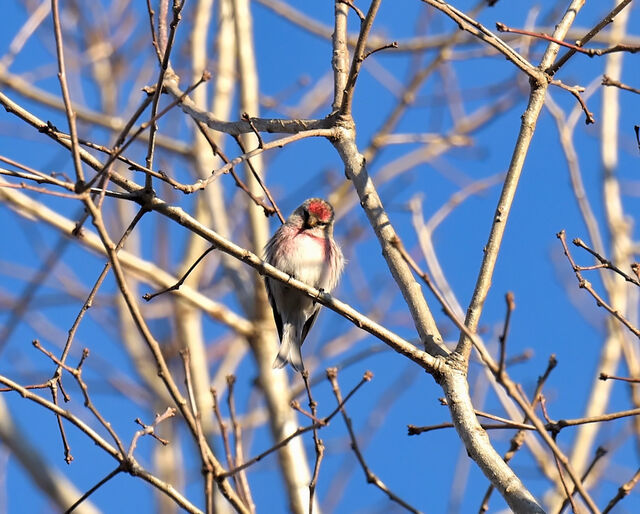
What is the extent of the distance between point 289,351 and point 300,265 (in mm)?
526

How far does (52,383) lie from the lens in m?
2.71

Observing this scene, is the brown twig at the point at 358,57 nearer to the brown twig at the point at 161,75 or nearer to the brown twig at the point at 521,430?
the brown twig at the point at 161,75

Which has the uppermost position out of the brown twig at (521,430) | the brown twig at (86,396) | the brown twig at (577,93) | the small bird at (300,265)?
the small bird at (300,265)

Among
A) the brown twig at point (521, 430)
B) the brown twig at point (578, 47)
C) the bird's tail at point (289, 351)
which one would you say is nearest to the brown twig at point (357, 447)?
the brown twig at point (521, 430)

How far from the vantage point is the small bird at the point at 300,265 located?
5.16 metres

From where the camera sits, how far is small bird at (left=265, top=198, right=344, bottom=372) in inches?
203

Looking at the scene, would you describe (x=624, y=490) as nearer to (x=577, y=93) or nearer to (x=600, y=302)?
(x=600, y=302)

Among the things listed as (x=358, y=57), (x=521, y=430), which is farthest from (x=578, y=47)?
(x=521, y=430)

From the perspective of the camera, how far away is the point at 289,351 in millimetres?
5160

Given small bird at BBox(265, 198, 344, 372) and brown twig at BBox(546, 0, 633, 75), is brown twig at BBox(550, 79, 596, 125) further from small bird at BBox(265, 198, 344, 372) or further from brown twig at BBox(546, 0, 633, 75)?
small bird at BBox(265, 198, 344, 372)

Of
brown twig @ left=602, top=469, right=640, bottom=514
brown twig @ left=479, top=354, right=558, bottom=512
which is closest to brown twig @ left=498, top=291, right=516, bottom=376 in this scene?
brown twig @ left=479, top=354, right=558, bottom=512

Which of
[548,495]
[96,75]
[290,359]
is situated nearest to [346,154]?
[290,359]

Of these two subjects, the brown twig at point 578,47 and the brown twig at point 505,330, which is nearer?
the brown twig at point 505,330

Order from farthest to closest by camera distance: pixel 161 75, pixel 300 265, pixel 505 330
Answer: pixel 300 265 < pixel 161 75 < pixel 505 330
